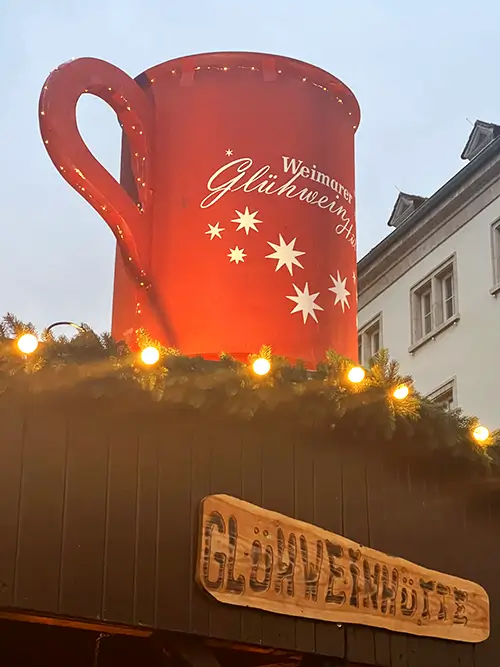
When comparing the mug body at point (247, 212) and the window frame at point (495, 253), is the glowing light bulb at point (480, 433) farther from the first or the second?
the window frame at point (495, 253)

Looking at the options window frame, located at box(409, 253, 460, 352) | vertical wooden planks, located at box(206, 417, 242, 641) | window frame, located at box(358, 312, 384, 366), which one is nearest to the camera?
vertical wooden planks, located at box(206, 417, 242, 641)

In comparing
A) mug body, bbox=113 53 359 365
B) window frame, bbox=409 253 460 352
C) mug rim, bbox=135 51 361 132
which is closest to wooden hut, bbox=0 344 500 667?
mug body, bbox=113 53 359 365

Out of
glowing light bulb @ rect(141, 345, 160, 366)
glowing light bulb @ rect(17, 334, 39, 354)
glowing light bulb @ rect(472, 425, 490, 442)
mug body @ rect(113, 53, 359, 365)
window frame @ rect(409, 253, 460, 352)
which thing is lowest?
glowing light bulb @ rect(17, 334, 39, 354)

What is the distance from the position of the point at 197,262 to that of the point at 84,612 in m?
2.62

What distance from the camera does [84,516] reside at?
5.30 meters

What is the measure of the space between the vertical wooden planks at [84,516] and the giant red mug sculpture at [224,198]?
1.50 m

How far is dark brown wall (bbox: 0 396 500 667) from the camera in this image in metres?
5.15

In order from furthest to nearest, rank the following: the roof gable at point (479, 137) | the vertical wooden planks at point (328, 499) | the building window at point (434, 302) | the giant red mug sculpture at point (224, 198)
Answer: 1. the building window at point (434, 302)
2. the roof gable at point (479, 137)
3. the giant red mug sculpture at point (224, 198)
4. the vertical wooden planks at point (328, 499)

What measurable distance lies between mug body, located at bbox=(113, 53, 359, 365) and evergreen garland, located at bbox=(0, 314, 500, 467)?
72 cm

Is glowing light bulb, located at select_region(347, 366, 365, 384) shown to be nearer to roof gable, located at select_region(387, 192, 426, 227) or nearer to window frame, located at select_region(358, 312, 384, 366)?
roof gable, located at select_region(387, 192, 426, 227)

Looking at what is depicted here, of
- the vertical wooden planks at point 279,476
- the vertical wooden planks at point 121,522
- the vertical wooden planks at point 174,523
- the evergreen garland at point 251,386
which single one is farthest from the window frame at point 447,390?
the vertical wooden planks at point 121,522

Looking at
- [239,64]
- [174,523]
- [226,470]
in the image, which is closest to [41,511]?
[174,523]

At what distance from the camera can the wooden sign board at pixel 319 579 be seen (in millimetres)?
5758

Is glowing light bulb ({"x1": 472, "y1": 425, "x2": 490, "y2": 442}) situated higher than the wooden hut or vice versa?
glowing light bulb ({"x1": 472, "y1": 425, "x2": 490, "y2": 442})
